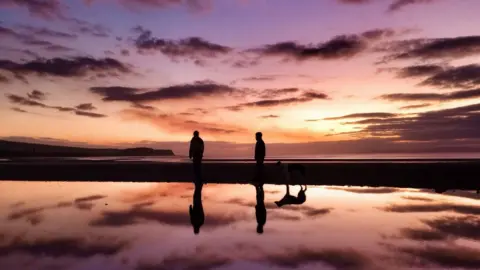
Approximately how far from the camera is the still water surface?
739 cm

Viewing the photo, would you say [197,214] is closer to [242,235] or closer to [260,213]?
[260,213]

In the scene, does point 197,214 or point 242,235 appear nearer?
point 242,235

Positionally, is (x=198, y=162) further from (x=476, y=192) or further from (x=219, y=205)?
(x=476, y=192)

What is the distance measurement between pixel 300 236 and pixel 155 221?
4544 millimetres

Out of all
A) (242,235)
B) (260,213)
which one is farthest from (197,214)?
(242,235)

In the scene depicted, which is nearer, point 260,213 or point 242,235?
point 242,235

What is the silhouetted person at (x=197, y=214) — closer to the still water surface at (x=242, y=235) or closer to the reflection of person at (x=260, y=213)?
the still water surface at (x=242, y=235)

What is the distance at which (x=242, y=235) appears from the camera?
9.73 metres

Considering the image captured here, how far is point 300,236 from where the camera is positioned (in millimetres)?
9586

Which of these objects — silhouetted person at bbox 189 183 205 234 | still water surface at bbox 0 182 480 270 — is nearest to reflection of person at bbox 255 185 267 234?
still water surface at bbox 0 182 480 270

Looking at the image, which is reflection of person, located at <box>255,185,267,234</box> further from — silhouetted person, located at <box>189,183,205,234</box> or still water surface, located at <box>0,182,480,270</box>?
silhouetted person, located at <box>189,183,205,234</box>

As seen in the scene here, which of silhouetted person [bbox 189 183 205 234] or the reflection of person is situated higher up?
the reflection of person

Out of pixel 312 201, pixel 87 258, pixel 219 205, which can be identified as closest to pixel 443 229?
pixel 312 201

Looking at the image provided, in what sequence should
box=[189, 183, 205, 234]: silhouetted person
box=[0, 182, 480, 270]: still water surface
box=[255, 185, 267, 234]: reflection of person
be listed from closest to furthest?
1. box=[0, 182, 480, 270]: still water surface
2. box=[255, 185, 267, 234]: reflection of person
3. box=[189, 183, 205, 234]: silhouetted person
